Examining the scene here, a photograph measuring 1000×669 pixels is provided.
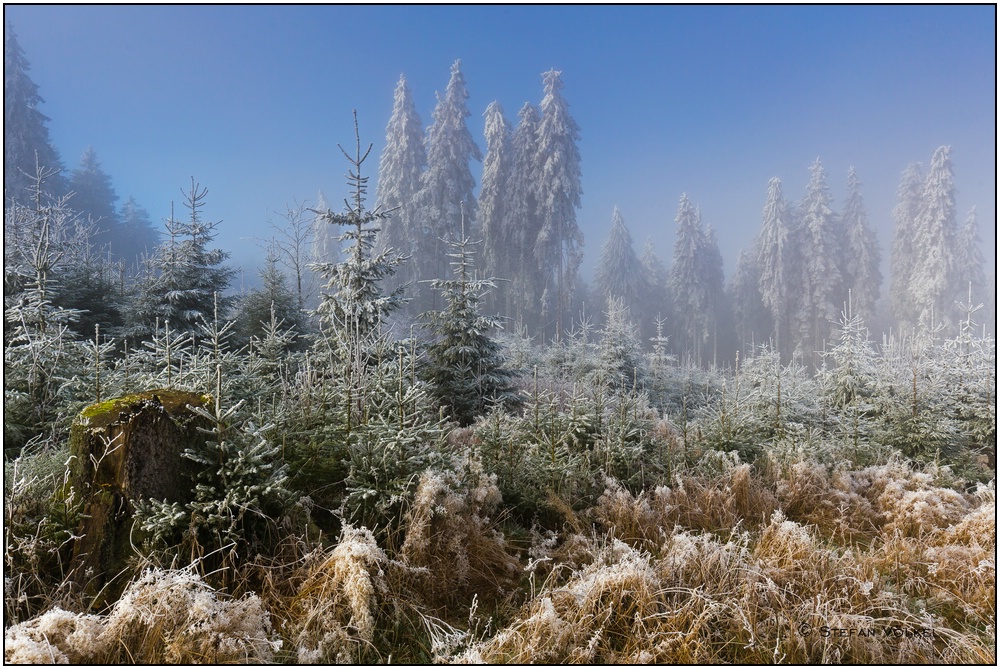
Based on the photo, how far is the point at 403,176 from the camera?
70.4 ft

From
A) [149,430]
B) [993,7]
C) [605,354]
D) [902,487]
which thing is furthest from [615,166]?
[149,430]

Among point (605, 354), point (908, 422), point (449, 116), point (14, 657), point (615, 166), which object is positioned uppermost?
point (449, 116)

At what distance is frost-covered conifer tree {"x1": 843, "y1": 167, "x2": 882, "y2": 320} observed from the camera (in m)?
26.5

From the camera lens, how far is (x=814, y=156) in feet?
80.5

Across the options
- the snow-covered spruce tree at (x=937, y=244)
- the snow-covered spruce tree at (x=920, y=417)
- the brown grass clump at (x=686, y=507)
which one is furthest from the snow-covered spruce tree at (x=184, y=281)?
the snow-covered spruce tree at (x=937, y=244)

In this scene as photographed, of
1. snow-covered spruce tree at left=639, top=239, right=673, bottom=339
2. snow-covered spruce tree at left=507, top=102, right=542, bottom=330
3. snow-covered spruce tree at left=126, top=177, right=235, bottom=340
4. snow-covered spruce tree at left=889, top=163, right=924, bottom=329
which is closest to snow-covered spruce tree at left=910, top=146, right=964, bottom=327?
snow-covered spruce tree at left=889, top=163, right=924, bottom=329

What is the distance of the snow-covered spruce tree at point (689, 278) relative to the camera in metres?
27.7

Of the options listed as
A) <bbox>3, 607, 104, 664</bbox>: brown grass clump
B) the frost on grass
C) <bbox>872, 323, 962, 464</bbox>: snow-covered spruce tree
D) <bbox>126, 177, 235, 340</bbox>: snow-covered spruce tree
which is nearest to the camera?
<bbox>3, 607, 104, 664</bbox>: brown grass clump

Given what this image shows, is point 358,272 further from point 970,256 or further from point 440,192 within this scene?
point 970,256

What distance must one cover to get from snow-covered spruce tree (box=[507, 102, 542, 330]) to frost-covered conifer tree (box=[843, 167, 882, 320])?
1946 centimetres

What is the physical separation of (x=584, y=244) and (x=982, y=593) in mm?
19306

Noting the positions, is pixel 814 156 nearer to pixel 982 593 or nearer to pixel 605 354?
pixel 605 354

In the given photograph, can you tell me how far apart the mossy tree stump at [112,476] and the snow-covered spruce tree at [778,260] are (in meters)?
29.7

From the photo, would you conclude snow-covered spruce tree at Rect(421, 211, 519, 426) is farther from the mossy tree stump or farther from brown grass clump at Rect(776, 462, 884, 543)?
the mossy tree stump
